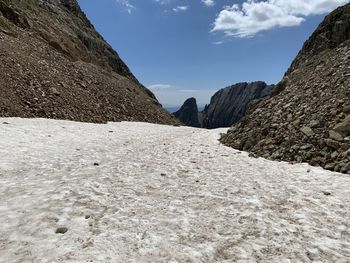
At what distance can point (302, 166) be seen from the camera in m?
14.6

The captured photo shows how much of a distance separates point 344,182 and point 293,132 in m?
6.08

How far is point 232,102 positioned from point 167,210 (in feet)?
569

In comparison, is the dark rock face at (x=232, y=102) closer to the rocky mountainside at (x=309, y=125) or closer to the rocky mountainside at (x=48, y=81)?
the rocky mountainside at (x=48, y=81)

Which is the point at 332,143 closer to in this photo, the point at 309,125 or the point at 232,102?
the point at 309,125

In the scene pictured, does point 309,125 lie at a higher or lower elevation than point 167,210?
higher

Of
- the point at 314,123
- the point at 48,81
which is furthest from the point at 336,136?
the point at 48,81

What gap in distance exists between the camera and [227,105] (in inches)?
7067

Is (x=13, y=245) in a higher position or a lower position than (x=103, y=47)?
lower

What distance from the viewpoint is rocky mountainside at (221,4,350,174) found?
14.7 metres

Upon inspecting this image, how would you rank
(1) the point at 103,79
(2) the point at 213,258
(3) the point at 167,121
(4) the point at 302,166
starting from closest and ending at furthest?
(2) the point at 213,258
(4) the point at 302,166
(1) the point at 103,79
(3) the point at 167,121

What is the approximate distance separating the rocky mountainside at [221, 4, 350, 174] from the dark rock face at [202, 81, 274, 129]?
470 feet

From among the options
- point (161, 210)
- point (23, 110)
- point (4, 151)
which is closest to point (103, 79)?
point (23, 110)

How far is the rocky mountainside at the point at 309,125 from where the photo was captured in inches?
579

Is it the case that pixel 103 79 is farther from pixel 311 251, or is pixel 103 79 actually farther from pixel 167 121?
pixel 311 251
